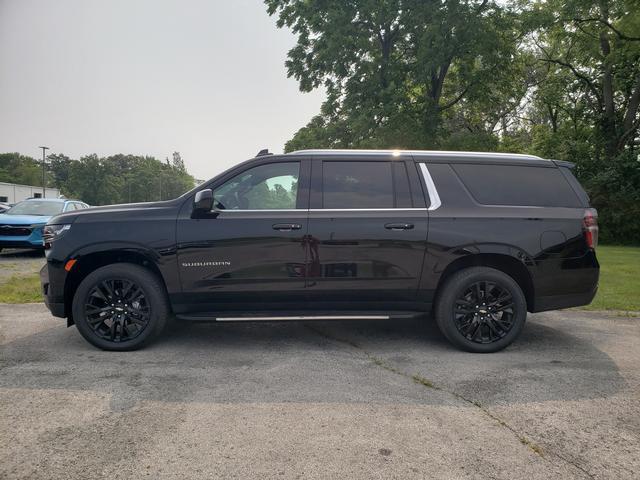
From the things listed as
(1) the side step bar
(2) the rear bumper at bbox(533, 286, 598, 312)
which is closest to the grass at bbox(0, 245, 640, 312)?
(2) the rear bumper at bbox(533, 286, 598, 312)

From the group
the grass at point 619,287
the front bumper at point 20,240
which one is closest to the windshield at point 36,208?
the front bumper at point 20,240

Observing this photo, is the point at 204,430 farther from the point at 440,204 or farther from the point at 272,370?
the point at 440,204

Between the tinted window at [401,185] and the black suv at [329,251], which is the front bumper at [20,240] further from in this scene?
the tinted window at [401,185]

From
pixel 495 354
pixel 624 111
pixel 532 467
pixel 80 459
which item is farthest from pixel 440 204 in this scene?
pixel 624 111

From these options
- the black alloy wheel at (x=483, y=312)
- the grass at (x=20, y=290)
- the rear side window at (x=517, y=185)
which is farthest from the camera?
→ the grass at (x=20, y=290)

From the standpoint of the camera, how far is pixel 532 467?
7.72 feet

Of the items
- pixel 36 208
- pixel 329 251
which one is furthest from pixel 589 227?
pixel 36 208

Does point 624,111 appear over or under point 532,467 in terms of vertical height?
over

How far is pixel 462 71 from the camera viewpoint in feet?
73.6

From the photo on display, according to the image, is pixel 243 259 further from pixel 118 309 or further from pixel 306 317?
pixel 118 309

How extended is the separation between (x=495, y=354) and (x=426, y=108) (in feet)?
63.8

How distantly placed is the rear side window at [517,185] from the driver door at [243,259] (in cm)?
173

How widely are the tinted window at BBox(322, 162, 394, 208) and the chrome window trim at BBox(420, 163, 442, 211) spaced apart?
0.34 meters

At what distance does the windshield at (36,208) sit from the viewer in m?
12.6
